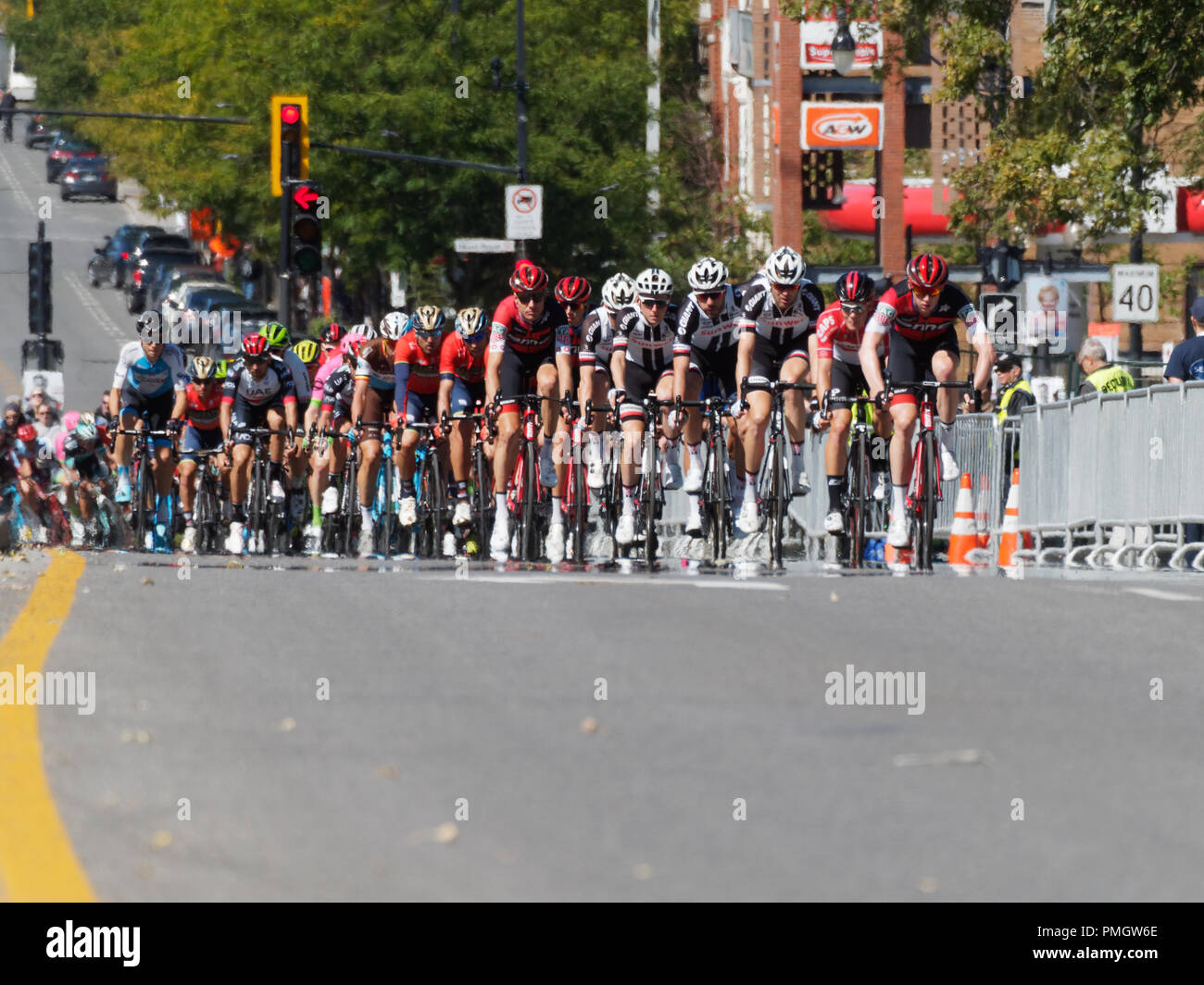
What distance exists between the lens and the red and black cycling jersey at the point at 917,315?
16891mm

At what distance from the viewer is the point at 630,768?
26.1 feet

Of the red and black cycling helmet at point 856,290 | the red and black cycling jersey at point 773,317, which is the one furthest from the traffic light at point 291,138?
the red and black cycling helmet at point 856,290

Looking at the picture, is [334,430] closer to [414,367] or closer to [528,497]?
[414,367]

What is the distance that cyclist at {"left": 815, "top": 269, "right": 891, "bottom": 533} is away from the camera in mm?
17344

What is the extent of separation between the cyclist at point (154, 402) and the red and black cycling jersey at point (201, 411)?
10 cm

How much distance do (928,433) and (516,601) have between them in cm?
440

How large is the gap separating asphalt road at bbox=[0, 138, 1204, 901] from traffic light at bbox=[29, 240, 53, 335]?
30135 mm

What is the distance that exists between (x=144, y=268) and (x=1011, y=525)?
6466cm

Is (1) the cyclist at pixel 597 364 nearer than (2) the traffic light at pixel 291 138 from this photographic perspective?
Yes

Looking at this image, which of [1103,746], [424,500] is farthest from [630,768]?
[424,500]

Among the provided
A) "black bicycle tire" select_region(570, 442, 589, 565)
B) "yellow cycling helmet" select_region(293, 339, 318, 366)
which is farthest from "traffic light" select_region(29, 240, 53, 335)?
"black bicycle tire" select_region(570, 442, 589, 565)

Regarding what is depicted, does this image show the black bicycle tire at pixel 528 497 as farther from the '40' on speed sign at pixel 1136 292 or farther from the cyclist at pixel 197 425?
the '40' on speed sign at pixel 1136 292

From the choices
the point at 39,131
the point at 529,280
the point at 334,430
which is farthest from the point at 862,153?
the point at 39,131

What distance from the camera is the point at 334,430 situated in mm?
23797
